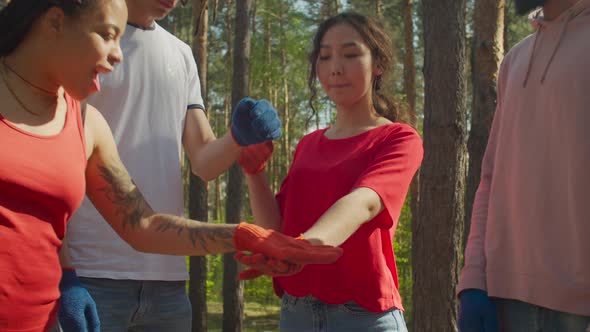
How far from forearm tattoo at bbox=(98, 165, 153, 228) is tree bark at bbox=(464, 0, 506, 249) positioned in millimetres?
5767

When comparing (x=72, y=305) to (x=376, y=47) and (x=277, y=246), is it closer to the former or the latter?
(x=277, y=246)

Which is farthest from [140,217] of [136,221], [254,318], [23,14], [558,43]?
[254,318]

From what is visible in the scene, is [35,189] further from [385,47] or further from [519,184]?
[385,47]

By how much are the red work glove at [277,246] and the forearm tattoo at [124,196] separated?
1.43 feet

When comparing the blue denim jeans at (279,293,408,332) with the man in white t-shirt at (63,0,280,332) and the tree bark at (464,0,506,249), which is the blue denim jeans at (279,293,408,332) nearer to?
the man in white t-shirt at (63,0,280,332)

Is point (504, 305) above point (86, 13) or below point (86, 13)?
below

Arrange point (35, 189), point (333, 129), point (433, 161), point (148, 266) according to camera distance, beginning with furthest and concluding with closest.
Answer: point (433, 161)
point (333, 129)
point (148, 266)
point (35, 189)

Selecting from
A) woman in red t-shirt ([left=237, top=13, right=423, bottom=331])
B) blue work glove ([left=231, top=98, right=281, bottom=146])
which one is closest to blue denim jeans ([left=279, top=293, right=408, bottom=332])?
woman in red t-shirt ([left=237, top=13, right=423, bottom=331])

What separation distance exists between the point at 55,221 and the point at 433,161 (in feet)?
14.0

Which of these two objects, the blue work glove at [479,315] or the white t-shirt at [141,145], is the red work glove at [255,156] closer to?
the white t-shirt at [141,145]

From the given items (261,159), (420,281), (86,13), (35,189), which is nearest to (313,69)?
(261,159)

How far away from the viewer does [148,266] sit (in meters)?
2.70

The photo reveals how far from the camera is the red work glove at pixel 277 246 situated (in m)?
2.01

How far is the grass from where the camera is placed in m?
17.1
